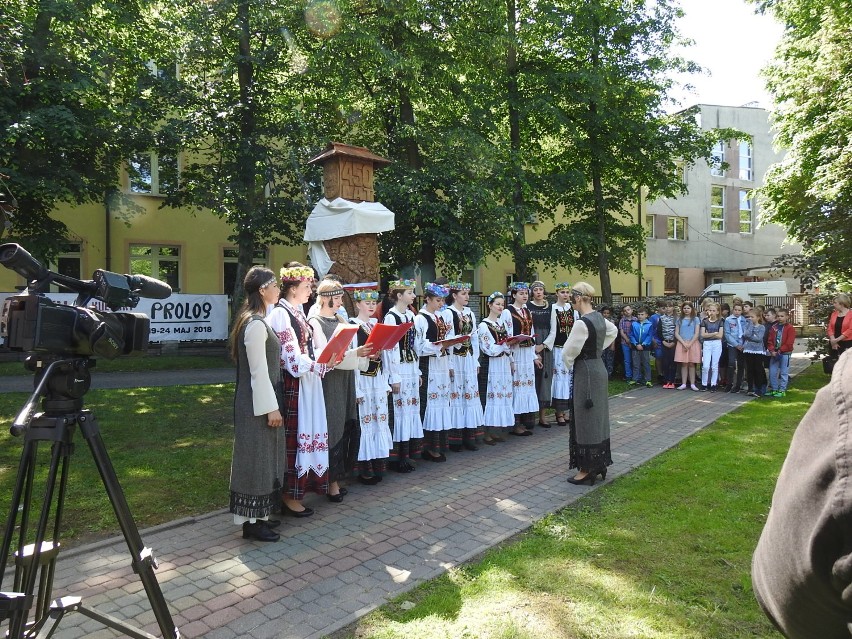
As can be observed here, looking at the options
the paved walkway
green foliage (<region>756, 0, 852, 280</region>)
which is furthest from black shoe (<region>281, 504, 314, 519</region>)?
green foliage (<region>756, 0, 852, 280</region>)

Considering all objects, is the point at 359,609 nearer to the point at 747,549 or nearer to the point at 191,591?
the point at 191,591

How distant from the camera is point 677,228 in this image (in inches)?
1468

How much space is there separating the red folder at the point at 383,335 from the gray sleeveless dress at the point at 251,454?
106cm

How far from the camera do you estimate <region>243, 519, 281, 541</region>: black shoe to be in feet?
16.4

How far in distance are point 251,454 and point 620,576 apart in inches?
116

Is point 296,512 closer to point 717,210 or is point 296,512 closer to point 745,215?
point 717,210

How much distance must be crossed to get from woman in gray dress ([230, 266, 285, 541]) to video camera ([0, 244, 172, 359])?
188 centimetres

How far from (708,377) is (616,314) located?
497 centimetres

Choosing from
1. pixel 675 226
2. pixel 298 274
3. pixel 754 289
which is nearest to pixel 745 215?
pixel 675 226

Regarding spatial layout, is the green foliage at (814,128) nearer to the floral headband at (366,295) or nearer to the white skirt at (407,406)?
the white skirt at (407,406)

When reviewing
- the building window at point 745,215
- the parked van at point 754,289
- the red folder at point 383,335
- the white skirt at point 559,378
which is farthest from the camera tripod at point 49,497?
the building window at point 745,215

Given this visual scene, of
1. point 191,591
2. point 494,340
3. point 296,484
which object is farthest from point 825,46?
point 191,591

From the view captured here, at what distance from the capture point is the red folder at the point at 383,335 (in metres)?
5.76

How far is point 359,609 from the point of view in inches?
154
